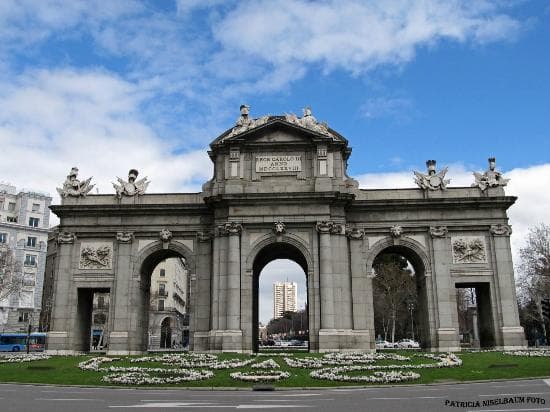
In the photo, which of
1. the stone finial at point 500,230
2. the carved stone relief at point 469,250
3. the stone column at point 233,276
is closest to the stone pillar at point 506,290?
the stone finial at point 500,230

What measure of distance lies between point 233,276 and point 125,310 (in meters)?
9.62

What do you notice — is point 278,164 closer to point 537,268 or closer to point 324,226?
point 324,226

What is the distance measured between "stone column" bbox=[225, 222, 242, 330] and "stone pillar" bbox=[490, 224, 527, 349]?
65.8 ft

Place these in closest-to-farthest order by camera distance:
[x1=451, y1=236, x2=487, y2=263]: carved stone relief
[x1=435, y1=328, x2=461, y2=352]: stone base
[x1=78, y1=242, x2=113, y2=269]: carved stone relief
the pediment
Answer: [x1=435, y1=328, x2=461, y2=352]: stone base < the pediment < [x1=451, y1=236, x2=487, y2=263]: carved stone relief < [x1=78, y1=242, x2=113, y2=269]: carved stone relief

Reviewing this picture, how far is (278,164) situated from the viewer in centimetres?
4488

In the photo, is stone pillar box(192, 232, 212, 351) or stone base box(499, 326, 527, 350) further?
stone pillar box(192, 232, 212, 351)

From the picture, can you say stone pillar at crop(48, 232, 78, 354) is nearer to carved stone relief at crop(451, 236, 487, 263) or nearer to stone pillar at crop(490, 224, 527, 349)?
carved stone relief at crop(451, 236, 487, 263)

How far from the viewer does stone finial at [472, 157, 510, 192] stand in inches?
1799

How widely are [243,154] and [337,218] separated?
8.96 metres

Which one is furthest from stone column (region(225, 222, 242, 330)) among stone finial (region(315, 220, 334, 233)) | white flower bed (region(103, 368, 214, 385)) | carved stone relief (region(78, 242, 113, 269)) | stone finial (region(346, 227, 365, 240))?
carved stone relief (region(78, 242, 113, 269))

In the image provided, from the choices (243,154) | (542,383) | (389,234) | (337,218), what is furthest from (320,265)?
(542,383)

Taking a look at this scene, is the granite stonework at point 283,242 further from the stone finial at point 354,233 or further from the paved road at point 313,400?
the paved road at point 313,400

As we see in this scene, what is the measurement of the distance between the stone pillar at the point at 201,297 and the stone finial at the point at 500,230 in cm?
2245

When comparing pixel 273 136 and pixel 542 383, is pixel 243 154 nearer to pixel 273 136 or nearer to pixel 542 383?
pixel 273 136
